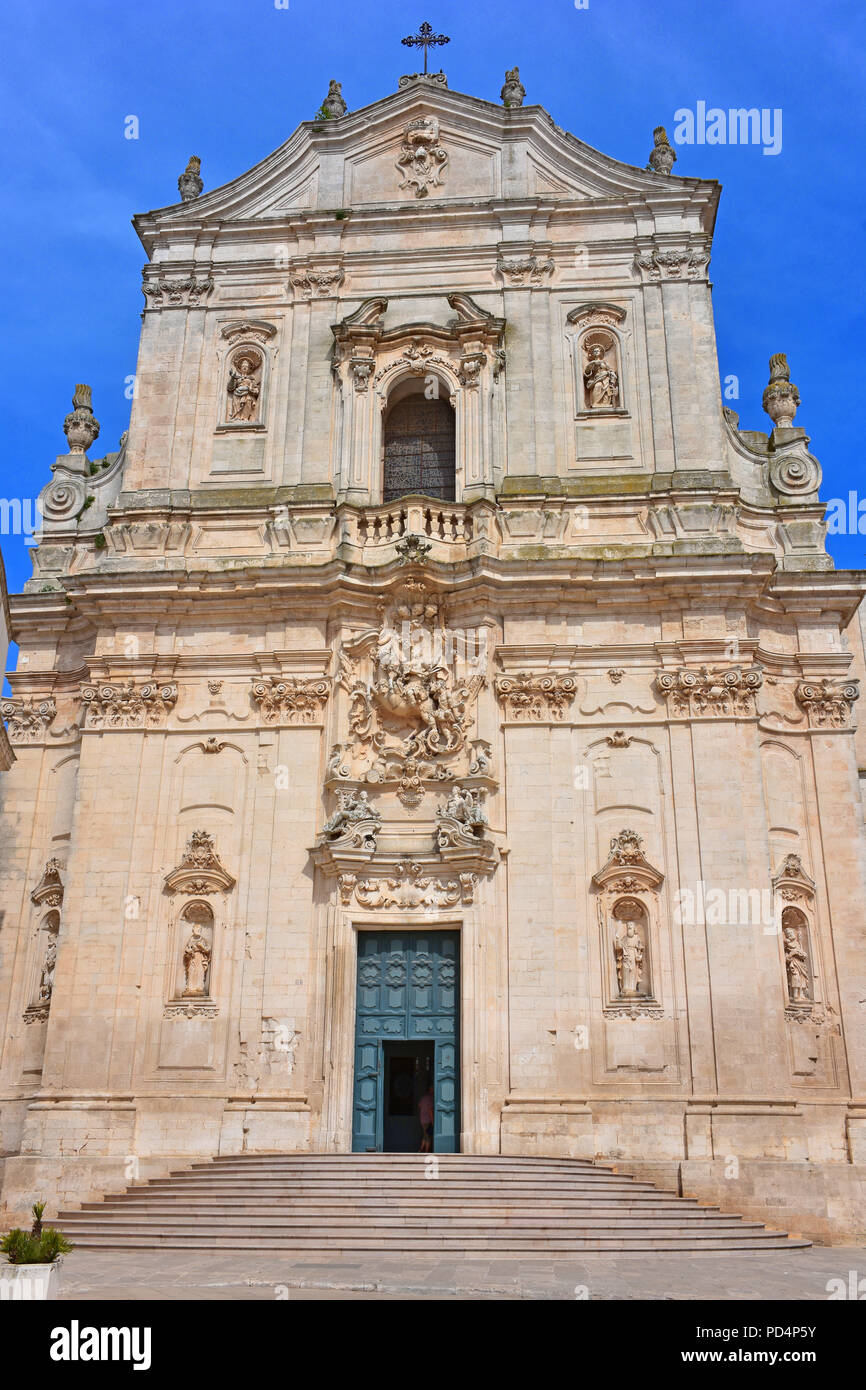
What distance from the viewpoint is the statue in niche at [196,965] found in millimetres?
17391

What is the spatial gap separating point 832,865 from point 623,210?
37.7 feet

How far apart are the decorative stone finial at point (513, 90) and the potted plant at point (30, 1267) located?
20350 millimetres

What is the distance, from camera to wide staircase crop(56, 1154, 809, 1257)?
13.1 m

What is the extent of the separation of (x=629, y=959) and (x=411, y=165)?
1430 centimetres

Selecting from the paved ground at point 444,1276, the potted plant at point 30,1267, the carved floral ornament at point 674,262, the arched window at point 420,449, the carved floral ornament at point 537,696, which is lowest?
the paved ground at point 444,1276

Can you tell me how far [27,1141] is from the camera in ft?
53.6

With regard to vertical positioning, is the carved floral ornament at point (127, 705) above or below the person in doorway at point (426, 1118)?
above

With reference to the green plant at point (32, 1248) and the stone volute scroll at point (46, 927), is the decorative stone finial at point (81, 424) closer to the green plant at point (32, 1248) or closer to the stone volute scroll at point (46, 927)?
the stone volute scroll at point (46, 927)

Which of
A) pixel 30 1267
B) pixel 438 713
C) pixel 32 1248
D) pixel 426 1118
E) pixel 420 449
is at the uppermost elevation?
pixel 420 449

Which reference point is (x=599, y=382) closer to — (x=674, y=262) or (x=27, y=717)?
(x=674, y=262)

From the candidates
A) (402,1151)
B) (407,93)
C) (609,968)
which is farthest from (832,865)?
(407,93)

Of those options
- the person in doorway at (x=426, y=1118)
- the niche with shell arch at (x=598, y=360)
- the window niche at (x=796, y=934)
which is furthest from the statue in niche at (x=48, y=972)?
the niche with shell arch at (x=598, y=360)

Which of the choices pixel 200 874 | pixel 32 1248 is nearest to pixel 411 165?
pixel 200 874

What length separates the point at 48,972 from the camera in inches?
715
